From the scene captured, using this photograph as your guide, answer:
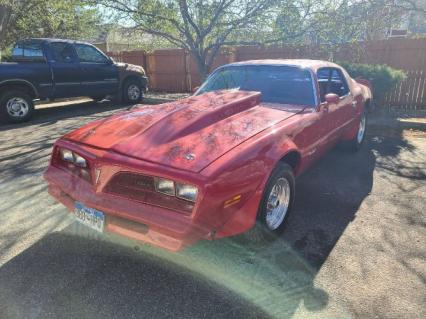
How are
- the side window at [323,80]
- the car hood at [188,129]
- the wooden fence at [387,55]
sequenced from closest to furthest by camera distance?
the car hood at [188,129], the side window at [323,80], the wooden fence at [387,55]

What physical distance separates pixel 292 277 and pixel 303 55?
917 centimetres

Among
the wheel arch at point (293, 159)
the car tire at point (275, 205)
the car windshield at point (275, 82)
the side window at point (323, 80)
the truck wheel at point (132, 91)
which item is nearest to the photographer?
the car tire at point (275, 205)

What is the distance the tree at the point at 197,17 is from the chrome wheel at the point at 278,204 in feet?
19.4

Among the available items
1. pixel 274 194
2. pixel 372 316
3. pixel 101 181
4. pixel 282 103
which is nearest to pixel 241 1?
pixel 282 103

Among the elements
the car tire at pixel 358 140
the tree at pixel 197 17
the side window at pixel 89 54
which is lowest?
the car tire at pixel 358 140

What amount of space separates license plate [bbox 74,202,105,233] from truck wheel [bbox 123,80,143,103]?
8.56 m

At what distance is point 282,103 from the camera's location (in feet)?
13.2

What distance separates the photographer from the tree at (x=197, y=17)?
26.9 ft

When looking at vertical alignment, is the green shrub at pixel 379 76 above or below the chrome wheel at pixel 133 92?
above

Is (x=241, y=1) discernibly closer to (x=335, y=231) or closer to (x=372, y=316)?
(x=335, y=231)

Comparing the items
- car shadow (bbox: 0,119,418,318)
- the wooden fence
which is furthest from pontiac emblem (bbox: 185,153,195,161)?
the wooden fence

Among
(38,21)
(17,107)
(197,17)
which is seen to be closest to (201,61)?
(197,17)

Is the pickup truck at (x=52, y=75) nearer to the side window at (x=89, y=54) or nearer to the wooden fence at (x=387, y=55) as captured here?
the side window at (x=89, y=54)

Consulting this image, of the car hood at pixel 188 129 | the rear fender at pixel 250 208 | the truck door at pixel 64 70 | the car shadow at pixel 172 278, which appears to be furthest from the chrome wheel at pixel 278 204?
the truck door at pixel 64 70
